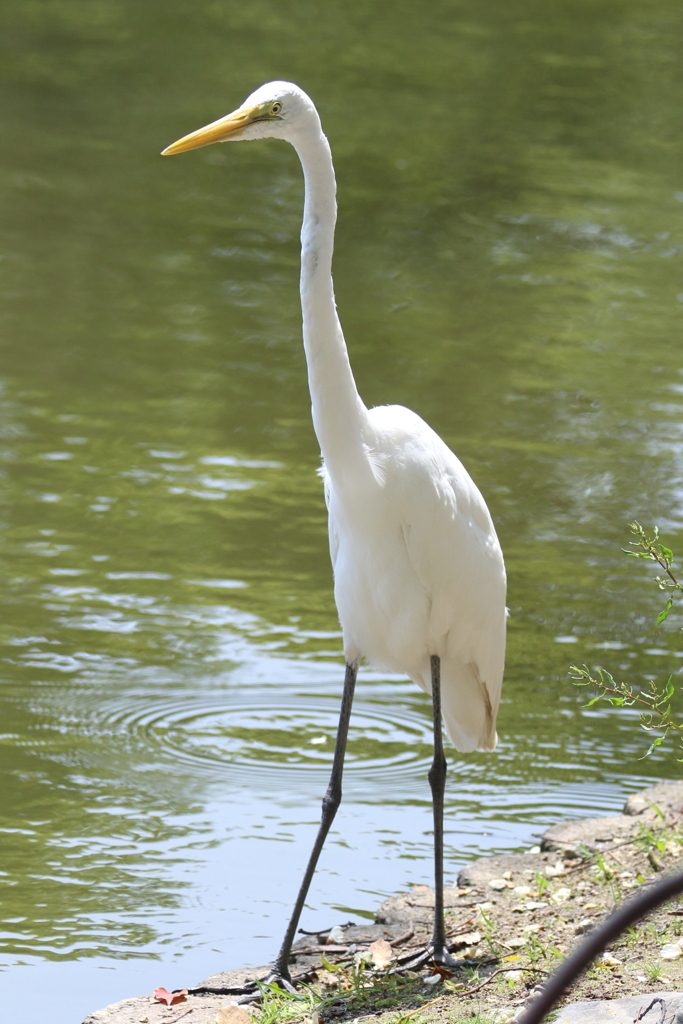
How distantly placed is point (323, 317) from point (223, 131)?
51 cm

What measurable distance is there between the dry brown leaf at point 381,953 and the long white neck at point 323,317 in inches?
51.5

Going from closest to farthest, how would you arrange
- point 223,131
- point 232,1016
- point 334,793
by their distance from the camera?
point 232,1016 → point 223,131 → point 334,793

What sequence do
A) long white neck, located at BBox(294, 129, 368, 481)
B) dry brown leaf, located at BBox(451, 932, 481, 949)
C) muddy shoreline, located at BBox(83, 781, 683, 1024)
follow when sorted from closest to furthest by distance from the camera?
muddy shoreline, located at BBox(83, 781, 683, 1024) < long white neck, located at BBox(294, 129, 368, 481) < dry brown leaf, located at BBox(451, 932, 481, 949)

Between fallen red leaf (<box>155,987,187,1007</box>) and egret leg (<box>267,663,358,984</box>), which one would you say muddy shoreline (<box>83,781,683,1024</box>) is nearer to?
fallen red leaf (<box>155,987,187,1007</box>)

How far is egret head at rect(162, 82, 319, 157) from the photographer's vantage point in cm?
352

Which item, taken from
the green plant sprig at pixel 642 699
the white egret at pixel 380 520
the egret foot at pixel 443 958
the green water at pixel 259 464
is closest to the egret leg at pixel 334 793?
the white egret at pixel 380 520

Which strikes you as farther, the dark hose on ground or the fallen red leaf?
the fallen red leaf

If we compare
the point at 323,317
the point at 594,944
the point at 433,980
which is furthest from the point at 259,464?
the point at 594,944

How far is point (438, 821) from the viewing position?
3965 millimetres

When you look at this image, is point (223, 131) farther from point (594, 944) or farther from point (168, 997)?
point (594, 944)

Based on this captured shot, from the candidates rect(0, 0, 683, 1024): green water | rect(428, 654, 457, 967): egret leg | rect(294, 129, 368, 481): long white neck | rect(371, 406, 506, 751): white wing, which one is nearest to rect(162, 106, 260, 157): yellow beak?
rect(294, 129, 368, 481): long white neck

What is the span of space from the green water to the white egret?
2.96ft

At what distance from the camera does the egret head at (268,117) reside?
11.6 feet

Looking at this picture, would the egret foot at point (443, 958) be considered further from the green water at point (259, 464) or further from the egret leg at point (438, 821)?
the green water at point (259, 464)
